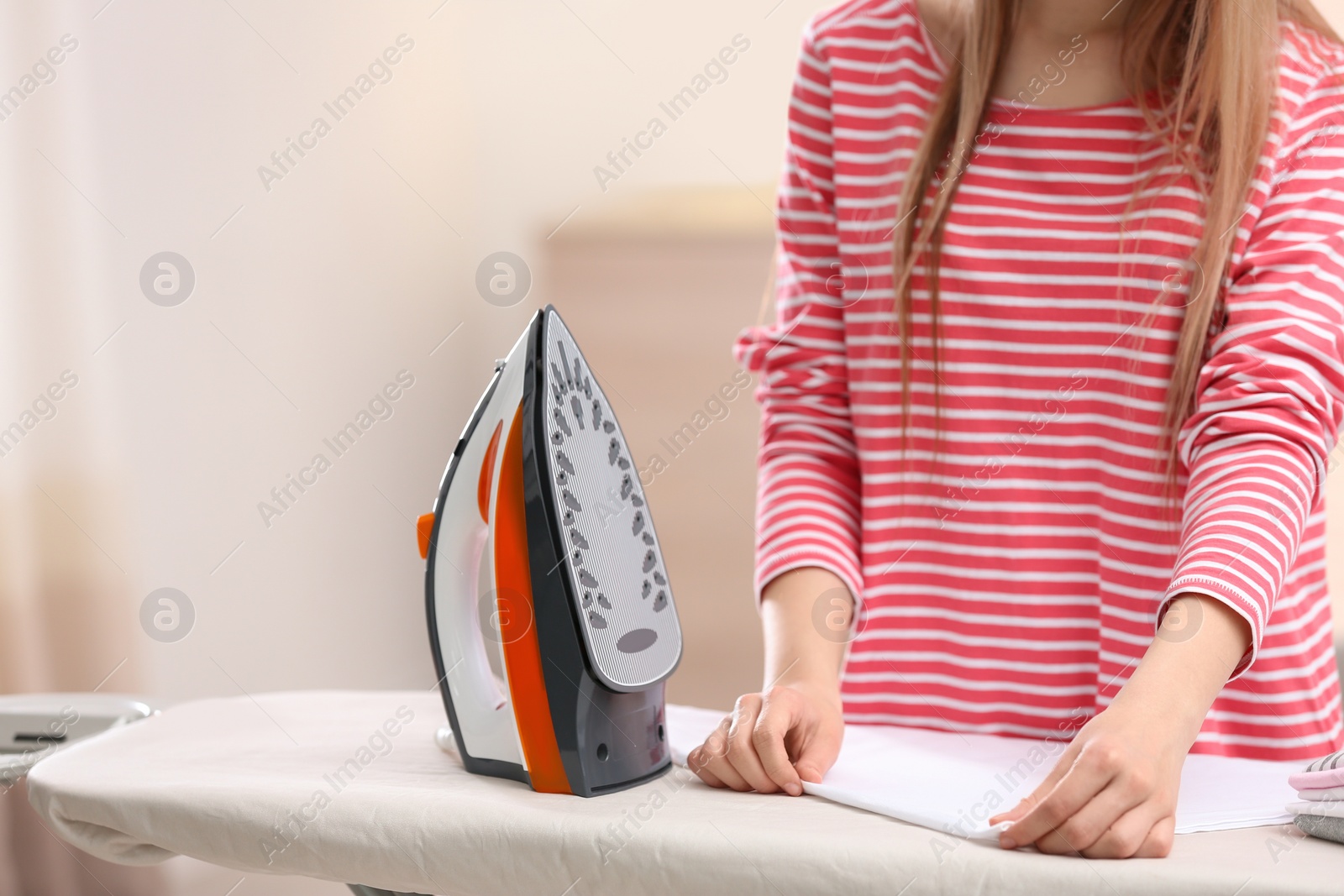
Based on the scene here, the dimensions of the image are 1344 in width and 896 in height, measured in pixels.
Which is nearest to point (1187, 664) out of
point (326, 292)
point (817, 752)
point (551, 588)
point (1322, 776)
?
point (1322, 776)

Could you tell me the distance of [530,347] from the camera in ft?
1.86

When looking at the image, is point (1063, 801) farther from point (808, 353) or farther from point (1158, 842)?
point (808, 353)

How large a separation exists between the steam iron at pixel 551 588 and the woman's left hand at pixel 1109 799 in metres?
0.19

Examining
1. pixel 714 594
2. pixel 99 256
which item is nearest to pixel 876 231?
pixel 99 256

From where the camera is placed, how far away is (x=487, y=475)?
0.59m

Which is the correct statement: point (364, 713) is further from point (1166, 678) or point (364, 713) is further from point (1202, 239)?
point (1202, 239)

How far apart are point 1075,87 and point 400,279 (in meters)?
1.65

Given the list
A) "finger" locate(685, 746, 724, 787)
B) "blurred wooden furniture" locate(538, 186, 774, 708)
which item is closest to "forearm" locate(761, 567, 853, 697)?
"finger" locate(685, 746, 724, 787)

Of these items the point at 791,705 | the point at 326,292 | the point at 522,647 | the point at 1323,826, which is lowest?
the point at 1323,826

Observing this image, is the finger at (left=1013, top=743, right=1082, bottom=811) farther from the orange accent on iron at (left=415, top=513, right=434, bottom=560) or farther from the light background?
the light background

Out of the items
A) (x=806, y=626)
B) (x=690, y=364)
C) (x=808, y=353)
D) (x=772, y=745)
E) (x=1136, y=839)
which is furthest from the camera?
(x=690, y=364)

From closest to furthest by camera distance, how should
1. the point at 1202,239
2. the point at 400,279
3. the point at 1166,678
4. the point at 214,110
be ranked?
the point at 1166,678 → the point at 1202,239 → the point at 214,110 → the point at 400,279

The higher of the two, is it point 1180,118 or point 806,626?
point 1180,118

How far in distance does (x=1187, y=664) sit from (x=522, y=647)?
0.32m
